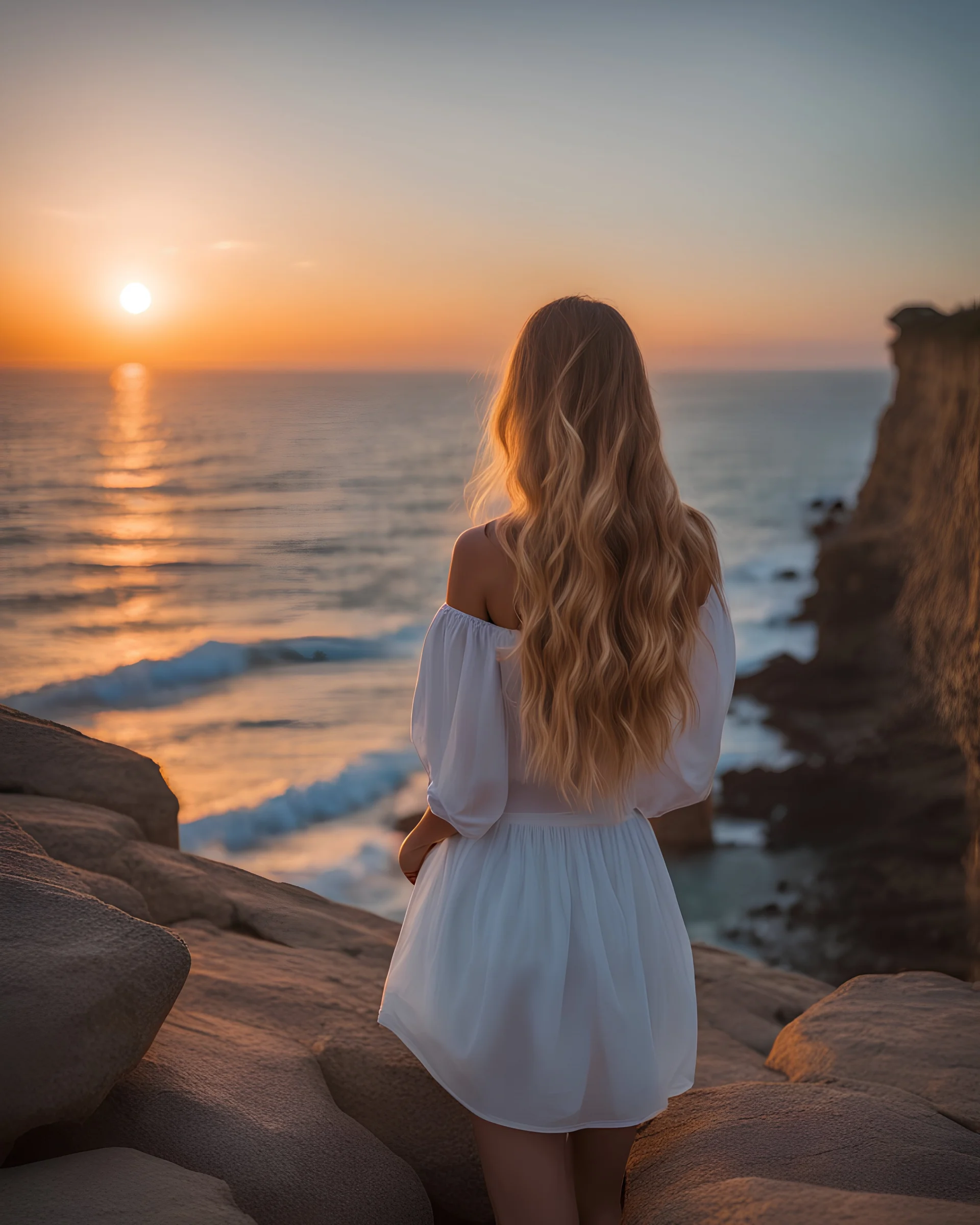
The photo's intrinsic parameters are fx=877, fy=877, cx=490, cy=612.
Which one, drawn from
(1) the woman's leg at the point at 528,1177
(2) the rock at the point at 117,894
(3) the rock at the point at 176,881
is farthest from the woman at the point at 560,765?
(3) the rock at the point at 176,881

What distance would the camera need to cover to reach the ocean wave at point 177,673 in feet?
27.2

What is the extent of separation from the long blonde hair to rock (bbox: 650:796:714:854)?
779 cm

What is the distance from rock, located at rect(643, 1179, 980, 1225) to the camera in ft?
5.33

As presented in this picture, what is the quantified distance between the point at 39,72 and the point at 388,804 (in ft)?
25.3

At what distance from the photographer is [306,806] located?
9.73 m

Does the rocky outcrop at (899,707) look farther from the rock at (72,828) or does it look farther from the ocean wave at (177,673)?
the rock at (72,828)

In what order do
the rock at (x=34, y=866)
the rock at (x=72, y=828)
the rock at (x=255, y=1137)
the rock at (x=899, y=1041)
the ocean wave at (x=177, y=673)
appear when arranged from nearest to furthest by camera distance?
the rock at (x=255, y=1137) < the rock at (x=34, y=866) < the rock at (x=899, y=1041) < the rock at (x=72, y=828) < the ocean wave at (x=177, y=673)

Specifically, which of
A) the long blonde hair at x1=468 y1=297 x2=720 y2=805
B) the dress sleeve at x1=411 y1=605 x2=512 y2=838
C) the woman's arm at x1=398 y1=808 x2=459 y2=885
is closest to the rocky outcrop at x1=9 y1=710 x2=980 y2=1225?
the woman's arm at x1=398 y1=808 x2=459 y2=885

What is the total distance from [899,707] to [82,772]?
1170 cm

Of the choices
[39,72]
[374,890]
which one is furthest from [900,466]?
[39,72]

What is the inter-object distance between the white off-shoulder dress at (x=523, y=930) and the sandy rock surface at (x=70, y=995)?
1.85ft

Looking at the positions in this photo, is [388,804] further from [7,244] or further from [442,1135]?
[442,1135]

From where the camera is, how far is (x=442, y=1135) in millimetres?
2521

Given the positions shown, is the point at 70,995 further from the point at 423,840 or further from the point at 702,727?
the point at 702,727
